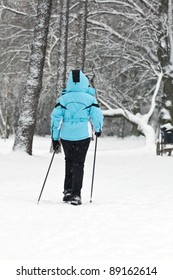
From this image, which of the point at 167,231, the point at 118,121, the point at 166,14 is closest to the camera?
the point at 167,231

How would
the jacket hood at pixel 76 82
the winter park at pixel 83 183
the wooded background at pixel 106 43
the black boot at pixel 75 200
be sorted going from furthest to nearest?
the wooded background at pixel 106 43
the jacket hood at pixel 76 82
the black boot at pixel 75 200
the winter park at pixel 83 183

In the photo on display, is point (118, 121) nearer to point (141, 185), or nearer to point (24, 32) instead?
point (24, 32)

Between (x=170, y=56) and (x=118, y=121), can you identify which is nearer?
(x=170, y=56)

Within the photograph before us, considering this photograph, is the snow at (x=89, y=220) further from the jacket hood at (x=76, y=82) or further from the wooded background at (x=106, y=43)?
the wooded background at (x=106, y=43)

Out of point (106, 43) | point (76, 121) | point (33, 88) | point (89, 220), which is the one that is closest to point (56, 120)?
point (76, 121)

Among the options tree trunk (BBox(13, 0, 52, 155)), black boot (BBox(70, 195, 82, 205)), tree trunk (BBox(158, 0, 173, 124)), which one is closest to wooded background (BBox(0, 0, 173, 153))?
tree trunk (BBox(158, 0, 173, 124))

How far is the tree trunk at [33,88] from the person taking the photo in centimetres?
1425

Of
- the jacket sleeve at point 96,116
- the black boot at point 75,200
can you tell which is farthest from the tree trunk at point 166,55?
the black boot at point 75,200

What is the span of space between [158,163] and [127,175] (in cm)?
337

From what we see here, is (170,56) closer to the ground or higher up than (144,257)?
higher up

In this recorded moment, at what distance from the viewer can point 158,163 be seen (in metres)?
14.6

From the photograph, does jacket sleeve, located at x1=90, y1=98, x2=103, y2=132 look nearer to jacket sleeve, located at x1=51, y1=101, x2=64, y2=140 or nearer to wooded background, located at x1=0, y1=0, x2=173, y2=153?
jacket sleeve, located at x1=51, y1=101, x2=64, y2=140

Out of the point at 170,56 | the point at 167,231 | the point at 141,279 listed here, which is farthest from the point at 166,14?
the point at 141,279

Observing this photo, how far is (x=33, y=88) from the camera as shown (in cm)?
1430
